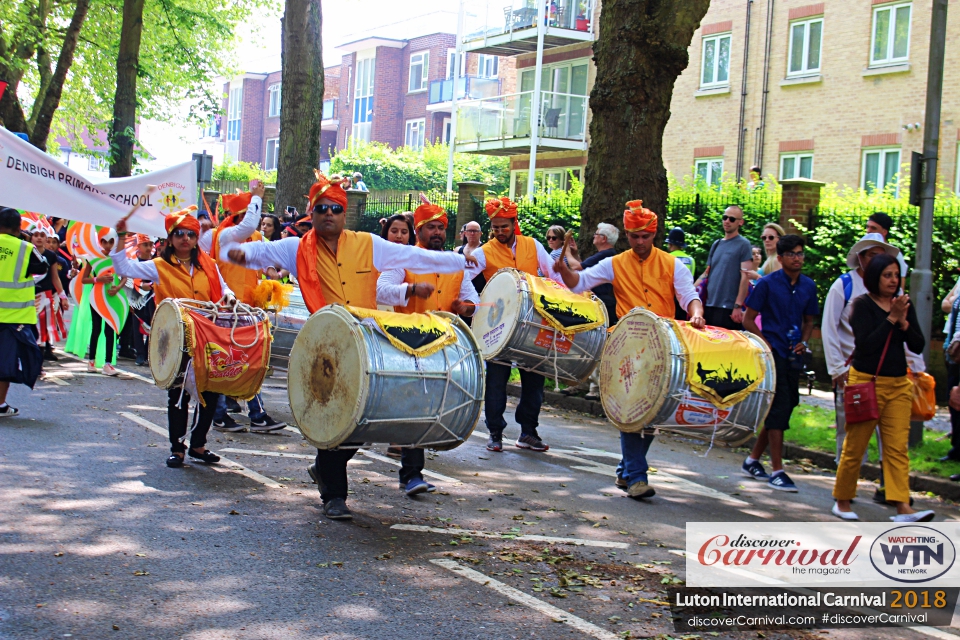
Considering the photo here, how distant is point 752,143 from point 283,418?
18334 mm

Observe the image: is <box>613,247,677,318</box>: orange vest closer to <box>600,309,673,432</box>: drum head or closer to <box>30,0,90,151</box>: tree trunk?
<box>600,309,673,432</box>: drum head

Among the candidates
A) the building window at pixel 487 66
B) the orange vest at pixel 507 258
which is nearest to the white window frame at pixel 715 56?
the orange vest at pixel 507 258

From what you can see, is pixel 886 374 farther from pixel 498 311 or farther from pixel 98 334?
pixel 98 334

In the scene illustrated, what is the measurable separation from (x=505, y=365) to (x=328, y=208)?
355 cm

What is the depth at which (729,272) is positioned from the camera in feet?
41.1

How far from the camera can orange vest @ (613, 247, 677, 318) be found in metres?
8.60

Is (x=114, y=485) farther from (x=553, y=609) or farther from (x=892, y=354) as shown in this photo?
(x=892, y=354)

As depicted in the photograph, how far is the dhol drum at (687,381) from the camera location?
7.52m

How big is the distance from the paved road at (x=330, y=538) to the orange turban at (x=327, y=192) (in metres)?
2.02

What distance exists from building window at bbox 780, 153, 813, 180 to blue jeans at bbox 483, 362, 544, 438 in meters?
16.9

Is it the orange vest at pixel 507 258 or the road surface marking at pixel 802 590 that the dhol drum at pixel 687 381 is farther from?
the orange vest at pixel 507 258

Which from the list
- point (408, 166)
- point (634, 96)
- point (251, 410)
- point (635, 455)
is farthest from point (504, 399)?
point (408, 166)

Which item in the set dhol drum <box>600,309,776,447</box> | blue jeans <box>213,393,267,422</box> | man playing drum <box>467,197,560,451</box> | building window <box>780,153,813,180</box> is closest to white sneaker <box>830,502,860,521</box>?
dhol drum <box>600,309,776,447</box>

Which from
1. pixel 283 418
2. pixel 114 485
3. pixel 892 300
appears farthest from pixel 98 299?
pixel 892 300
